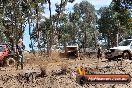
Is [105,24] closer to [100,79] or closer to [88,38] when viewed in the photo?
[88,38]

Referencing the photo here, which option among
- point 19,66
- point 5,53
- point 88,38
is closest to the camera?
point 19,66

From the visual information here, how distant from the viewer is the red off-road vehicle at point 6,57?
3035 centimetres

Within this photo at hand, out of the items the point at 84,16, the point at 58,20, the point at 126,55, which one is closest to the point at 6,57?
the point at 126,55

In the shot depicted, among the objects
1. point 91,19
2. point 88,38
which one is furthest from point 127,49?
point 88,38

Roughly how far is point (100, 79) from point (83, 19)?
302 ft

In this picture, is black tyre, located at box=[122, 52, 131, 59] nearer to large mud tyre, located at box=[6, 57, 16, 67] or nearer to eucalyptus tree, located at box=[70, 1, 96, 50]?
large mud tyre, located at box=[6, 57, 16, 67]

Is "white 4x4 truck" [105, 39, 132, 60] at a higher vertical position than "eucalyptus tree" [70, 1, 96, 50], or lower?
lower

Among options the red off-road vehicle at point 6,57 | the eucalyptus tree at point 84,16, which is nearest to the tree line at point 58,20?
the eucalyptus tree at point 84,16

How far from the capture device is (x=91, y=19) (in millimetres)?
103375

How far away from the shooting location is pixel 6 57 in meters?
30.8

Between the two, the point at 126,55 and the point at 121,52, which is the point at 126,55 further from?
the point at 121,52

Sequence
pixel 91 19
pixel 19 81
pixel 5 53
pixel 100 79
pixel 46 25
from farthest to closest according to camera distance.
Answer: pixel 91 19 < pixel 46 25 < pixel 5 53 < pixel 19 81 < pixel 100 79

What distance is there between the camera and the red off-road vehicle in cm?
3035

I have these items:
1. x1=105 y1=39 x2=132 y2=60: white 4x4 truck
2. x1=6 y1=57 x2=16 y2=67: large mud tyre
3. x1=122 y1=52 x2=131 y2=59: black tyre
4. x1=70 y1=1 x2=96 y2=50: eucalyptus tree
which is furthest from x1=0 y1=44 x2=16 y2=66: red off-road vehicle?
x1=70 y1=1 x2=96 y2=50: eucalyptus tree
